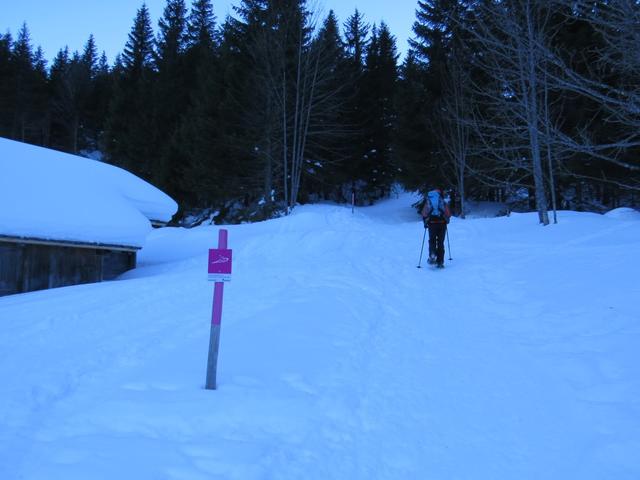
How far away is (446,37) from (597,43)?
37.1 ft

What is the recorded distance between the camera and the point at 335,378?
4.50m

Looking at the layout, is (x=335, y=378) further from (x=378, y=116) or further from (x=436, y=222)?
(x=378, y=116)

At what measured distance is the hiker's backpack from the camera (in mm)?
10633

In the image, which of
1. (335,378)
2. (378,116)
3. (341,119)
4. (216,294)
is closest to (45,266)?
(216,294)

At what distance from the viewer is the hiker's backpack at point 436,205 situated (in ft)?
34.9

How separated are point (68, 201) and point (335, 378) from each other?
10385 millimetres

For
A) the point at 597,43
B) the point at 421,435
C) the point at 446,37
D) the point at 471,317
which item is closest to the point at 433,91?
the point at 446,37

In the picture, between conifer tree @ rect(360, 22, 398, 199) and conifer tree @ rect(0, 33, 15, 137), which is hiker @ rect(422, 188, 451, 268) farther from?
conifer tree @ rect(0, 33, 15, 137)

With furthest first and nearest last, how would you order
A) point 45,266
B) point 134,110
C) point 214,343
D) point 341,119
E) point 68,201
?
point 134,110
point 341,119
point 68,201
point 45,266
point 214,343

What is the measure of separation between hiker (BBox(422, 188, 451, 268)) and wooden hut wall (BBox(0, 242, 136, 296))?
29.9ft

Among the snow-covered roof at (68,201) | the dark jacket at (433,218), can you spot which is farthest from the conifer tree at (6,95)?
the dark jacket at (433,218)

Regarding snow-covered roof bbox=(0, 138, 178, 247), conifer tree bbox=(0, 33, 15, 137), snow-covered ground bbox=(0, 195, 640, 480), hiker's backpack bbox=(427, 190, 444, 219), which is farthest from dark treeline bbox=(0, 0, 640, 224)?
conifer tree bbox=(0, 33, 15, 137)

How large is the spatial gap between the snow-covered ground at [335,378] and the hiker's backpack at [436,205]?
1908mm

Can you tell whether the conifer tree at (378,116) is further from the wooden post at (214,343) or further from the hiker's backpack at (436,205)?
the wooden post at (214,343)
